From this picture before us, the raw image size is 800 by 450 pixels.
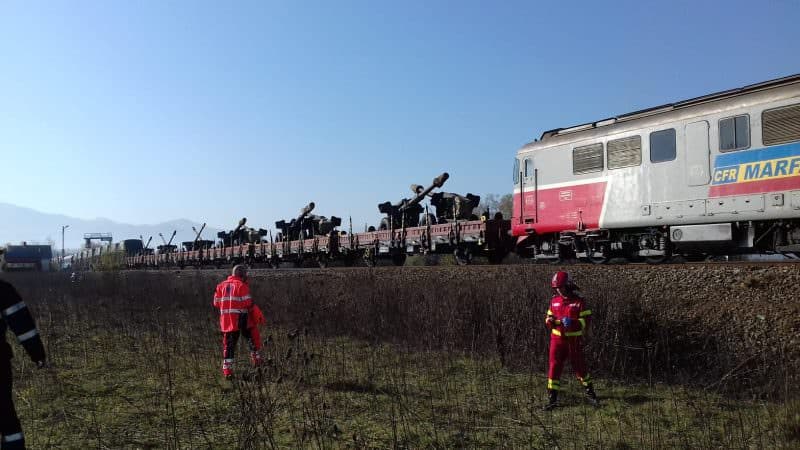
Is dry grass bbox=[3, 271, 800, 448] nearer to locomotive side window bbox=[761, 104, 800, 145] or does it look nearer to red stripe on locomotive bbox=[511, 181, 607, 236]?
red stripe on locomotive bbox=[511, 181, 607, 236]

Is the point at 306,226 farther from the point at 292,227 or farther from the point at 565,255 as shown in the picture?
the point at 565,255

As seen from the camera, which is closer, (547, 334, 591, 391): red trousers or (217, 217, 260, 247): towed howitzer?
(547, 334, 591, 391): red trousers

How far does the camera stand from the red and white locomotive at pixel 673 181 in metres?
10.9

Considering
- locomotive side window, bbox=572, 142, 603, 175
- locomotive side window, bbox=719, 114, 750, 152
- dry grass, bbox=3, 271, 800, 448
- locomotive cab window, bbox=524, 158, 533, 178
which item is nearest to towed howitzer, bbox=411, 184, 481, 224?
locomotive cab window, bbox=524, 158, 533, 178

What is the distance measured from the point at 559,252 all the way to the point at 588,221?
145 cm

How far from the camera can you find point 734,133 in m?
11.5

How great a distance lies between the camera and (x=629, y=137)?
13586 millimetres

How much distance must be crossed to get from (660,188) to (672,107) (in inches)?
68.4

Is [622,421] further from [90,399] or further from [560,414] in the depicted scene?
[90,399]

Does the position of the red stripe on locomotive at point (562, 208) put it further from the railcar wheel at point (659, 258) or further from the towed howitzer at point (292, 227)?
the towed howitzer at point (292, 227)

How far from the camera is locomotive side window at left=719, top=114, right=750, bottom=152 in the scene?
37.0ft

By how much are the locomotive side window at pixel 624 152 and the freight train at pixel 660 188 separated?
0.07 ft

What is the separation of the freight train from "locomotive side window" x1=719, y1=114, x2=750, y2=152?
18 millimetres

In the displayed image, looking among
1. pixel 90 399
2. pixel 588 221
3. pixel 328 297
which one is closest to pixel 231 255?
pixel 328 297
